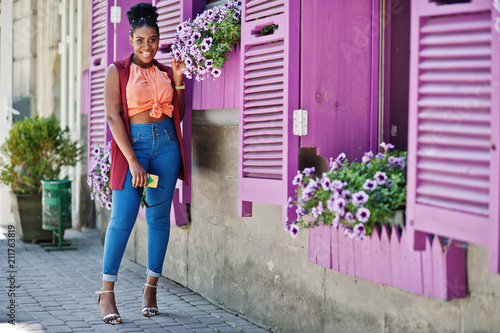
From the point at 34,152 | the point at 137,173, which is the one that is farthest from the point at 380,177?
the point at 34,152

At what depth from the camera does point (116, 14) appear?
652 cm

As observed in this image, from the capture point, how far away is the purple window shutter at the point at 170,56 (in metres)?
5.40

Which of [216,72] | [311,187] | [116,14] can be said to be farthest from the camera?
[116,14]

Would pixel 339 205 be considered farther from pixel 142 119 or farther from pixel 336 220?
pixel 142 119

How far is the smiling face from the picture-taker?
4672mm

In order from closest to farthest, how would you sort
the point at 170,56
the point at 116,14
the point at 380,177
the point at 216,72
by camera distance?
the point at 380,177 → the point at 216,72 → the point at 170,56 → the point at 116,14

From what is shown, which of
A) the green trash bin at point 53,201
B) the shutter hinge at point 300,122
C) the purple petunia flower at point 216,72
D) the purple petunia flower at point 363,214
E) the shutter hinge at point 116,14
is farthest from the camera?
the green trash bin at point 53,201

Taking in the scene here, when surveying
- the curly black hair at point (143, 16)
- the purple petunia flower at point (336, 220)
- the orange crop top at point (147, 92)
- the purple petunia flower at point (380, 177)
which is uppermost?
the curly black hair at point (143, 16)

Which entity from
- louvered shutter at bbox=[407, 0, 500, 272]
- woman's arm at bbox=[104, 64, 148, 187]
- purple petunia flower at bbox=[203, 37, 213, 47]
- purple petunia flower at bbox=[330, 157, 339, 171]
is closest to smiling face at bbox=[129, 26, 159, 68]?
woman's arm at bbox=[104, 64, 148, 187]

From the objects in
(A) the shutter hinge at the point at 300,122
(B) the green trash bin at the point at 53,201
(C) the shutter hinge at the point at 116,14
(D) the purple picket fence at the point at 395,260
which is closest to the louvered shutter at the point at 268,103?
(A) the shutter hinge at the point at 300,122

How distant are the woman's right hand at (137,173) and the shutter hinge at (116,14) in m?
2.36

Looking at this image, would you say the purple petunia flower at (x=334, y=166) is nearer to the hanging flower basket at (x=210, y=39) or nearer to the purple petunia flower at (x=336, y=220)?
the purple petunia flower at (x=336, y=220)

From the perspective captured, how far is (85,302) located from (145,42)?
1843mm

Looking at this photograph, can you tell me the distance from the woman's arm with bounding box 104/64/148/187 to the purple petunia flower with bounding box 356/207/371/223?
1.66 metres
